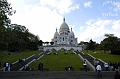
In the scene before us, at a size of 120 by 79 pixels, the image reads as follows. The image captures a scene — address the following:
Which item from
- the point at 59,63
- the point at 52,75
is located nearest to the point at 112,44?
the point at 59,63

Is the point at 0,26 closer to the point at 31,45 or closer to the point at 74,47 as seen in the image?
the point at 31,45

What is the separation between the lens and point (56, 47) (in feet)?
335

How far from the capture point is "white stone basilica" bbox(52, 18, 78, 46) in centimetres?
11950

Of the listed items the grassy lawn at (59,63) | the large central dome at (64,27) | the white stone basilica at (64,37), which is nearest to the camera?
the grassy lawn at (59,63)

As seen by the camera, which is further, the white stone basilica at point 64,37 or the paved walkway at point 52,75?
the white stone basilica at point 64,37

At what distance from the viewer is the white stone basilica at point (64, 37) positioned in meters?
120

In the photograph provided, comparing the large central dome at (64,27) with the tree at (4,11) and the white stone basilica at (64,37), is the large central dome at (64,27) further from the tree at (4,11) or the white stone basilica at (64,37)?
the tree at (4,11)

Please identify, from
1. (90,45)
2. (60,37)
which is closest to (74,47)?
(90,45)

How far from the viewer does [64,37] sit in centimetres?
11975

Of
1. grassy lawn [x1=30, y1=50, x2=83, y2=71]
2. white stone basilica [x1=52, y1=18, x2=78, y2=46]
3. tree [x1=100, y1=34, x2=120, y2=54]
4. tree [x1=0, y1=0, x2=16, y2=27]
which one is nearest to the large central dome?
white stone basilica [x1=52, y1=18, x2=78, y2=46]

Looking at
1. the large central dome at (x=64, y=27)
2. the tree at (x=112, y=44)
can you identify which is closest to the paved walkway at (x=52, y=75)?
the tree at (x=112, y=44)

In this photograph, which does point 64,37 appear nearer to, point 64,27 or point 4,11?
point 64,27

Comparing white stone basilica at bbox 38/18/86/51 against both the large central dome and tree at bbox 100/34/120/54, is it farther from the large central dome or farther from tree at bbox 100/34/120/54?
tree at bbox 100/34/120/54

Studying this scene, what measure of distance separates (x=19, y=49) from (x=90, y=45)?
146 feet
